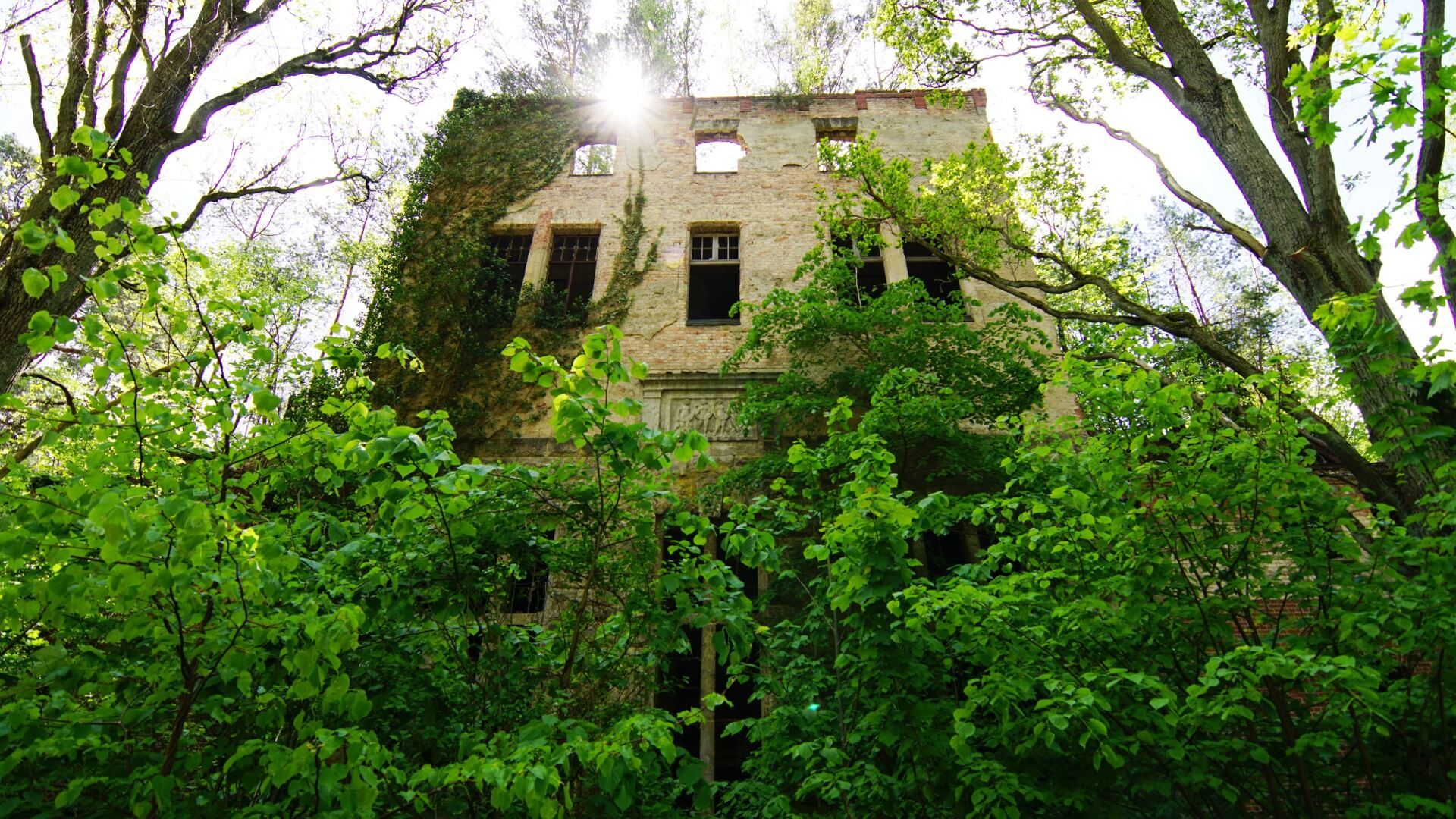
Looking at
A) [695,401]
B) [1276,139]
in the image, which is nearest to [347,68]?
[695,401]

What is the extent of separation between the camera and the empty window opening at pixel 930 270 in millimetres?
12008

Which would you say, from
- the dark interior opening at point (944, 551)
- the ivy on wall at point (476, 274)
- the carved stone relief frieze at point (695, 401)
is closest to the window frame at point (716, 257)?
→ the ivy on wall at point (476, 274)

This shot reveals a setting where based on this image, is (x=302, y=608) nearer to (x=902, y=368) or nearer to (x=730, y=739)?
(x=902, y=368)

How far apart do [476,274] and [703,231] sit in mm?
3755

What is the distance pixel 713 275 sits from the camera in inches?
498

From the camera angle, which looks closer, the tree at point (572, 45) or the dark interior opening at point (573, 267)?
the dark interior opening at point (573, 267)

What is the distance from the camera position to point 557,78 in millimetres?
22094

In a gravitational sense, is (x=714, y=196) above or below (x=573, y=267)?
above

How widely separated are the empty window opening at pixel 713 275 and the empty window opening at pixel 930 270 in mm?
2859

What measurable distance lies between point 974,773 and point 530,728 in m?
2.35

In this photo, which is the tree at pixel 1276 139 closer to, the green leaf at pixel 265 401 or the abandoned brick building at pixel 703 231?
the abandoned brick building at pixel 703 231

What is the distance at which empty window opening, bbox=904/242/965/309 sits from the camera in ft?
39.4

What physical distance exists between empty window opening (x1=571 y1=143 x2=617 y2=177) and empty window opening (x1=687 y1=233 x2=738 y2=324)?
8.25 ft

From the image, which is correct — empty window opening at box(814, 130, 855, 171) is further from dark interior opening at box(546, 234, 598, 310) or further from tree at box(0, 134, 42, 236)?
tree at box(0, 134, 42, 236)
